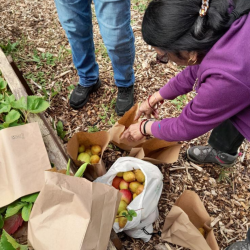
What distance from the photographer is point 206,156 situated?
2240 mm

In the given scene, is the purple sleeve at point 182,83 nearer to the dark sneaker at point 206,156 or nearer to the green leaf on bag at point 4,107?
the dark sneaker at point 206,156

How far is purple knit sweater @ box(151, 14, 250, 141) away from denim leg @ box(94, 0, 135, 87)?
918 mm

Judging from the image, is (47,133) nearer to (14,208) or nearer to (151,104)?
(14,208)

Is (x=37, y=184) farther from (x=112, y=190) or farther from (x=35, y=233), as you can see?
(x=112, y=190)

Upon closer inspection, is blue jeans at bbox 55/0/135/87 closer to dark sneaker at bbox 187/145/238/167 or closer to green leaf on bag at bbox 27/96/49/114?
green leaf on bag at bbox 27/96/49/114

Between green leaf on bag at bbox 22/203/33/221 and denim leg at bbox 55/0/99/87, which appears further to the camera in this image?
denim leg at bbox 55/0/99/87

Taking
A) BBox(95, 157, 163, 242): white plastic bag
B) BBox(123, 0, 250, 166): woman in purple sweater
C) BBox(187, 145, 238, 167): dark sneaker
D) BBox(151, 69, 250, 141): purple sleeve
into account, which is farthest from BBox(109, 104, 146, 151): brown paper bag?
BBox(123, 0, 250, 166): woman in purple sweater

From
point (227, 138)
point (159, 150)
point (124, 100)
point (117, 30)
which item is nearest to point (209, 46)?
point (117, 30)

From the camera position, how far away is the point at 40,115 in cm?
181

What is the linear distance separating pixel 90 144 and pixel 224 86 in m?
1.34

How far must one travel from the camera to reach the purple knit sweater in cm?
95

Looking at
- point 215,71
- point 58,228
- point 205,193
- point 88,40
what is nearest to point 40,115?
point 88,40

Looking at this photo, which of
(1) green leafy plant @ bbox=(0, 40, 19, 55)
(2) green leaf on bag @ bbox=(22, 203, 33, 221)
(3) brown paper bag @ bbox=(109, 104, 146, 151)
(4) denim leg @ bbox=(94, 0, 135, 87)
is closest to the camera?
(2) green leaf on bag @ bbox=(22, 203, 33, 221)

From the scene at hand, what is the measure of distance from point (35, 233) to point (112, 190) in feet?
1.27
